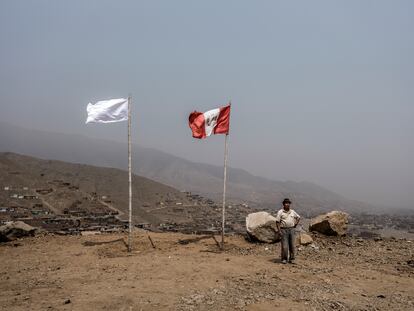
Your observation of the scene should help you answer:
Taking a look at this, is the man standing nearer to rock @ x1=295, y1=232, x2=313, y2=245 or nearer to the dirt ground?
the dirt ground

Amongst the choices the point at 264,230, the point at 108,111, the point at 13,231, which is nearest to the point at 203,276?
the point at 264,230

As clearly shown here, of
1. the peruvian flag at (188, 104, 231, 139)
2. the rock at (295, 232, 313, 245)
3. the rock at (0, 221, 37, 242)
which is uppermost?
the peruvian flag at (188, 104, 231, 139)

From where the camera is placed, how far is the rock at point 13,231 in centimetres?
1719

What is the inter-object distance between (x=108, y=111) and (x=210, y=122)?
387cm

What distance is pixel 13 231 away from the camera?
17547 millimetres

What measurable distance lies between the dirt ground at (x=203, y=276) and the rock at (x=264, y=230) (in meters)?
0.42

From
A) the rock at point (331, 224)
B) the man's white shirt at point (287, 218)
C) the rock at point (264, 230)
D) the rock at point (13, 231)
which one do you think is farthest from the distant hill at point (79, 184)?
the man's white shirt at point (287, 218)

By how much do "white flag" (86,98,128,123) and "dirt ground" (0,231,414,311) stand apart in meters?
4.85

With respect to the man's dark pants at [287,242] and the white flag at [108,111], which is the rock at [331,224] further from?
the white flag at [108,111]

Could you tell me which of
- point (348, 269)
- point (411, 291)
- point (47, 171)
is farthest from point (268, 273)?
point (47, 171)

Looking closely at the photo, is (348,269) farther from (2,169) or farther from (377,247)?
(2,169)

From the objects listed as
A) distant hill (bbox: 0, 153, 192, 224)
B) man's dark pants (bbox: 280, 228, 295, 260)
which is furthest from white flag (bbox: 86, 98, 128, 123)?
distant hill (bbox: 0, 153, 192, 224)

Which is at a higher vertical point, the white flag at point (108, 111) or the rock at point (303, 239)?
the white flag at point (108, 111)

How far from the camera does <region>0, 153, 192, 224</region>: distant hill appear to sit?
70600 mm
